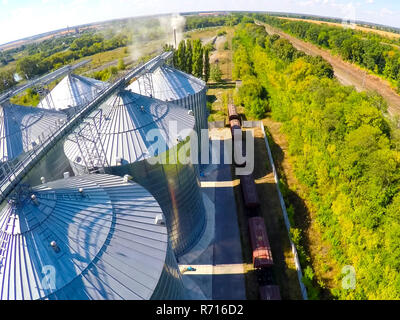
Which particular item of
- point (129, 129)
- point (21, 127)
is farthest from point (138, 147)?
point (21, 127)

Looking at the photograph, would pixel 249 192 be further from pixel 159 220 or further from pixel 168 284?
pixel 168 284

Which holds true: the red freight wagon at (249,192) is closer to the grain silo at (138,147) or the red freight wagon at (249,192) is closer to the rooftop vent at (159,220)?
the grain silo at (138,147)

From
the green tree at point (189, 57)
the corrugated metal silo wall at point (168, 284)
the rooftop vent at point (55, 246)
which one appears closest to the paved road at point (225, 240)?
the corrugated metal silo wall at point (168, 284)

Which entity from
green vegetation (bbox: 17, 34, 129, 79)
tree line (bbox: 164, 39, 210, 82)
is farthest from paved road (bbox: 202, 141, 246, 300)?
green vegetation (bbox: 17, 34, 129, 79)

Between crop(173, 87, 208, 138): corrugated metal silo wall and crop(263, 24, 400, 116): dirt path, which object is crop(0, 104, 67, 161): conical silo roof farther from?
crop(263, 24, 400, 116): dirt path

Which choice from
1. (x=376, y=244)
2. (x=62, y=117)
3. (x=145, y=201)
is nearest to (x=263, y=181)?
(x=376, y=244)
